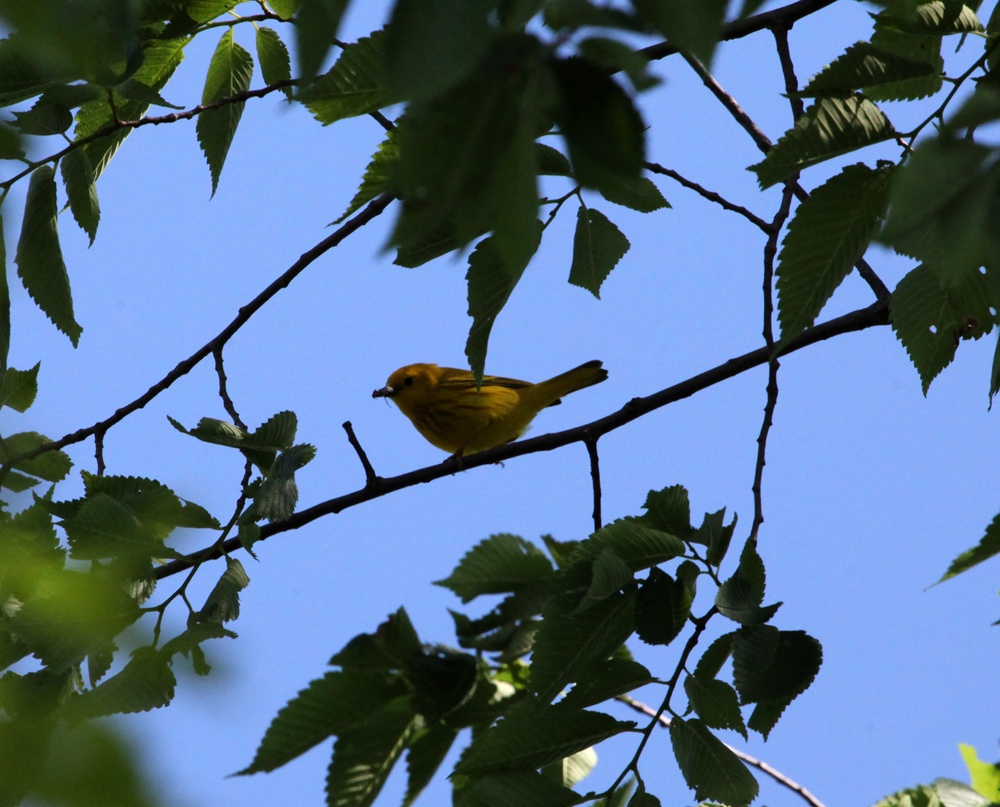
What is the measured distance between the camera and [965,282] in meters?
2.10

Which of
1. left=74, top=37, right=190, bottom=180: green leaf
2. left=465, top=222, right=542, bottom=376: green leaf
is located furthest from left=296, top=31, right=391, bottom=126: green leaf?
left=74, top=37, right=190, bottom=180: green leaf

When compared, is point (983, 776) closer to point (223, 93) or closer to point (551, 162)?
point (551, 162)

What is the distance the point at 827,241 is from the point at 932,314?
571 mm

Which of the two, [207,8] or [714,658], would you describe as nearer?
[714,658]

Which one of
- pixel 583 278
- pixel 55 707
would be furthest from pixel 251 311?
pixel 55 707

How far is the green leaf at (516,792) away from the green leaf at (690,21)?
153cm

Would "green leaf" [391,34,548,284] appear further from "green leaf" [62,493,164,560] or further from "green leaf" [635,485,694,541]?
"green leaf" [62,493,164,560]

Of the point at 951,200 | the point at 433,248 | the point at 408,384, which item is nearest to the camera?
the point at 951,200

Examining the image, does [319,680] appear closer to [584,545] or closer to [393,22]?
[584,545]

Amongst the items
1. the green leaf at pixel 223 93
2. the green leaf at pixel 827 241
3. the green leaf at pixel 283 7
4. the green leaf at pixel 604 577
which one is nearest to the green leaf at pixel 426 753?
the green leaf at pixel 604 577

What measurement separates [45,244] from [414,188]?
2194 mm

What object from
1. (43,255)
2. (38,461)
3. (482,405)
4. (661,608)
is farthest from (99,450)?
(482,405)

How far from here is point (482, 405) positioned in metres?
6.50

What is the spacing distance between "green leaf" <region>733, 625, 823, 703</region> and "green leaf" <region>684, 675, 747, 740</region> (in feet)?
0.31
